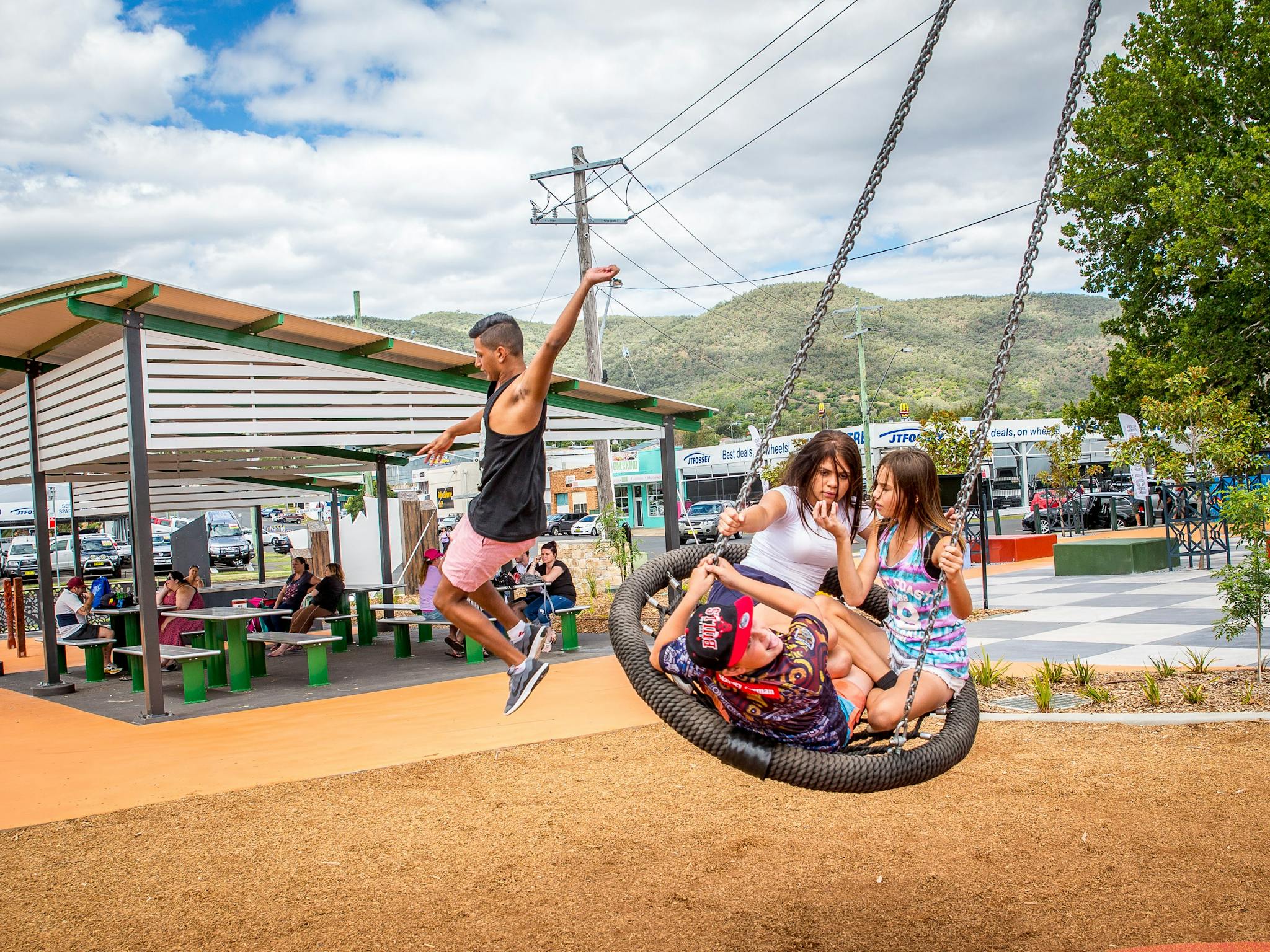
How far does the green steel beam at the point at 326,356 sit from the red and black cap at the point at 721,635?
24.0 ft

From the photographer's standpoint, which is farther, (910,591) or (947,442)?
(947,442)

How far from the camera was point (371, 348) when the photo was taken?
33.6ft

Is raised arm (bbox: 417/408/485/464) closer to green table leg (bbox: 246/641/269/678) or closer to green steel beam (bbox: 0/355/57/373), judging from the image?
green table leg (bbox: 246/641/269/678)

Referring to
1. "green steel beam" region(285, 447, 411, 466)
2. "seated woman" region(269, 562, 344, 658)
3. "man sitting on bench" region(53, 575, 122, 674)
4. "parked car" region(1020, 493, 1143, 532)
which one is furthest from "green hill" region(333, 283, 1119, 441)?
"man sitting on bench" region(53, 575, 122, 674)

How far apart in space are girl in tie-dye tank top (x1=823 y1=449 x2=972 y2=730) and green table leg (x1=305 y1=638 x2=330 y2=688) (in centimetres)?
752

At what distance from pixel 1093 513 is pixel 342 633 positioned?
84.5 feet

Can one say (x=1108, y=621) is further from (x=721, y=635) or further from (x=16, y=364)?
(x=16, y=364)

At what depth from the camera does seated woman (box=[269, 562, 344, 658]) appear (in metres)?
12.7

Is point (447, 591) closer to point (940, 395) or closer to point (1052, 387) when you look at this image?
point (940, 395)

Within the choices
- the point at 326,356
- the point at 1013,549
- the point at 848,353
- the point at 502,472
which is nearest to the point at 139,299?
the point at 326,356

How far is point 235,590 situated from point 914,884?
47.3 ft

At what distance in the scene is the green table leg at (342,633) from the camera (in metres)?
13.2

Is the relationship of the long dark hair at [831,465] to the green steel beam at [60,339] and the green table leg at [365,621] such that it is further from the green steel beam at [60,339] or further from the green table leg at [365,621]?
the green table leg at [365,621]

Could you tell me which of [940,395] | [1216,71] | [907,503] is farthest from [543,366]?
[940,395]
